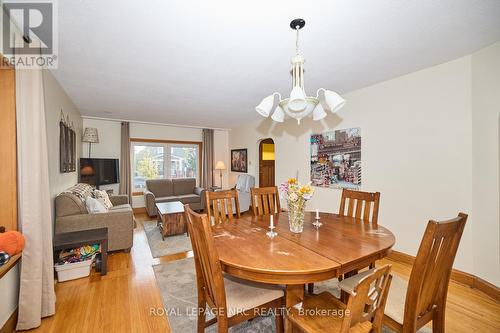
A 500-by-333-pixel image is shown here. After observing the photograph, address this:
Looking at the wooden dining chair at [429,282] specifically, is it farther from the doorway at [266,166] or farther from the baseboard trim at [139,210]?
the baseboard trim at [139,210]

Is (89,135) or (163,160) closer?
(89,135)

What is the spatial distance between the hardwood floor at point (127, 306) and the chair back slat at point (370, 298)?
1406mm

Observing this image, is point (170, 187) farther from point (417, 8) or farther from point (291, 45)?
point (417, 8)

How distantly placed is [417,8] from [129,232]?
13.0 ft

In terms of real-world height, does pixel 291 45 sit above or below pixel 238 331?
above

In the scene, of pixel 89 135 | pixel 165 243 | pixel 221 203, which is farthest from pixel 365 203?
pixel 89 135

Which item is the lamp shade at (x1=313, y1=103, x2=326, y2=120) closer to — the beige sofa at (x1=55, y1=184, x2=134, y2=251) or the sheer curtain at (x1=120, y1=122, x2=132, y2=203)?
the beige sofa at (x1=55, y1=184, x2=134, y2=251)

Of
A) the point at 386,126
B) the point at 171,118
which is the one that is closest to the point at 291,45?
the point at 386,126

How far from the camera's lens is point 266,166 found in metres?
6.29

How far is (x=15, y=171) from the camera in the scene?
1.73 meters

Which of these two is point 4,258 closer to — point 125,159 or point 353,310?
point 353,310

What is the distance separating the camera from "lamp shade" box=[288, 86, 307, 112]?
151 centimetres

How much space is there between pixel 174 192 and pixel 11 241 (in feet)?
14.5

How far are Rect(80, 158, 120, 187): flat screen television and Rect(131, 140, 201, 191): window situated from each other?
799mm
